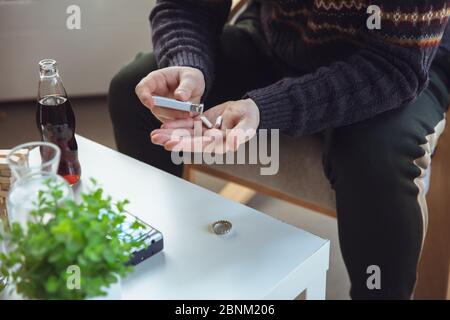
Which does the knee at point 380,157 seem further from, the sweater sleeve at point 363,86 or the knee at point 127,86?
the knee at point 127,86

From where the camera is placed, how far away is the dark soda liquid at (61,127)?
2.66ft

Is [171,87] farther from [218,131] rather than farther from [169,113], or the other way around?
[218,131]

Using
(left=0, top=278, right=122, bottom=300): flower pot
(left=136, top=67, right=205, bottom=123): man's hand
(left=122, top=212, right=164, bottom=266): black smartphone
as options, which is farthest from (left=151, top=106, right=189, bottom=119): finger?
(left=0, top=278, right=122, bottom=300): flower pot

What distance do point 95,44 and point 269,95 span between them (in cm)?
91

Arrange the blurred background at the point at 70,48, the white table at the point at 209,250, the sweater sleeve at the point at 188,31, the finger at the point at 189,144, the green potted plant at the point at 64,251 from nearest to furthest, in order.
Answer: the green potted plant at the point at 64,251
the white table at the point at 209,250
the finger at the point at 189,144
the sweater sleeve at the point at 188,31
the blurred background at the point at 70,48

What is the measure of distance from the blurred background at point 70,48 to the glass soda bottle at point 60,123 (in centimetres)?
71

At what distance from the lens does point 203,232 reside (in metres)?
0.74

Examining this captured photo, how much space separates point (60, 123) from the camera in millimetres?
814

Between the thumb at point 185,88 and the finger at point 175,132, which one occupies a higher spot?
the thumb at point 185,88

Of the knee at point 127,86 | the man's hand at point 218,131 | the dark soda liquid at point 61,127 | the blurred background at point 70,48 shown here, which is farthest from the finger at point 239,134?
the blurred background at point 70,48

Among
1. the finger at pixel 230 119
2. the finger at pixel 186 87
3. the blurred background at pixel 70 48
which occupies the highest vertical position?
the finger at pixel 186 87

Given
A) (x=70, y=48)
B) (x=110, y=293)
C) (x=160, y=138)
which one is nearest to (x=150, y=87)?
(x=160, y=138)

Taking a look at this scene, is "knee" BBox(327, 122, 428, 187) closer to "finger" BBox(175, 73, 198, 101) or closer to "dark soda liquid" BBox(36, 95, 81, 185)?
"finger" BBox(175, 73, 198, 101)
